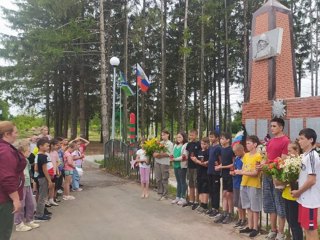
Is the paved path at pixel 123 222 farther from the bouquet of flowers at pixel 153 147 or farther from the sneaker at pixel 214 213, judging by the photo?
the bouquet of flowers at pixel 153 147

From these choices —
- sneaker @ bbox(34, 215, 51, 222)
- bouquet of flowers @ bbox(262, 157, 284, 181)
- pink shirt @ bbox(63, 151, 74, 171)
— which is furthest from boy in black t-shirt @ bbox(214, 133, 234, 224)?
pink shirt @ bbox(63, 151, 74, 171)

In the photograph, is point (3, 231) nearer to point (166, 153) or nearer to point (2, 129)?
point (2, 129)

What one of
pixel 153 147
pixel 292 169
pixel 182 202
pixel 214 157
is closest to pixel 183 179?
pixel 182 202

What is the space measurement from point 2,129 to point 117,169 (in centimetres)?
925

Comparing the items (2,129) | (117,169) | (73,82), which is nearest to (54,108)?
(73,82)

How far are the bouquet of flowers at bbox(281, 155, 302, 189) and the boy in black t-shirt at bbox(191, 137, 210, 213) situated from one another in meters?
2.76

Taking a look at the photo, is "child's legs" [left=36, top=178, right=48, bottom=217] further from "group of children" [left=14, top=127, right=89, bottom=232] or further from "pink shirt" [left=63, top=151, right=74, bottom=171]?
"pink shirt" [left=63, top=151, right=74, bottom=171]

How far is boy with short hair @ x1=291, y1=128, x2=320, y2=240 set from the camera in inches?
157

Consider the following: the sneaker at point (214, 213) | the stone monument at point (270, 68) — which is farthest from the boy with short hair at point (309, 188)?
the stone monument at point (270, 68)

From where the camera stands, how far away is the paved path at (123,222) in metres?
5.65

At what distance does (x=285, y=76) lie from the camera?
1305cm

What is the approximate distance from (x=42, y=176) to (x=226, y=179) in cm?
353

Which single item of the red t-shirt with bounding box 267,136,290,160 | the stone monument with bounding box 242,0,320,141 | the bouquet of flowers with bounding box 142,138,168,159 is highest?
the stone monument with bounding box 242,0,320,141

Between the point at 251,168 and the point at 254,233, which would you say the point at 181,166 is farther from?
the point at 254,233
